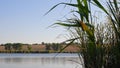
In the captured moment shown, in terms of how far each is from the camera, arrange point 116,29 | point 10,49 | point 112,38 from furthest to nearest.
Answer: point 10,49 → point 112,38 → point 116,29

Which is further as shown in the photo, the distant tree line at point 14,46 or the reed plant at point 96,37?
the distant tree line at point 14,46

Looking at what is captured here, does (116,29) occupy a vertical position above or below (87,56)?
above

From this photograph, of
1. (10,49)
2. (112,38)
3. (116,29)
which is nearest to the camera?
(116,29)

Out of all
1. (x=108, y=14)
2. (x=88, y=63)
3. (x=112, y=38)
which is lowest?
(x=88, y=63)

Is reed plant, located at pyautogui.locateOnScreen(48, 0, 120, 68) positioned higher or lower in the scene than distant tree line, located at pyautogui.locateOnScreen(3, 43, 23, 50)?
lower

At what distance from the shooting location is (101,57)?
326cm

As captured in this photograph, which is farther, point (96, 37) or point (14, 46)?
point (14, 46)

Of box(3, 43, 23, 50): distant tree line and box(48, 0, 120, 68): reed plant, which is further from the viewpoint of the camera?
box(3, 43, 23, 50): distant tree line

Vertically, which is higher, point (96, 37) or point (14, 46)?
point (14, 46)

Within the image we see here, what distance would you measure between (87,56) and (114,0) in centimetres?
57

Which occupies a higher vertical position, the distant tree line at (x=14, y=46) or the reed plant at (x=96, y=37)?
the distant tree line at (x=14, y=46)

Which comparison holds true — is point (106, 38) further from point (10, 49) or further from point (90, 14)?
point (10, 49)

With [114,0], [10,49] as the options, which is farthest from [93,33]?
[10,49]

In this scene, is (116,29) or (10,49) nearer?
(116,29)
